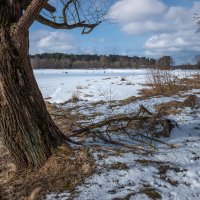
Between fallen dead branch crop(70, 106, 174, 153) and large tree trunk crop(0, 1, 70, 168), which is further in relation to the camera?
fallen dead branch crop(70, 106, 174, 153)

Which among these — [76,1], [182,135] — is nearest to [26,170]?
[182,135]

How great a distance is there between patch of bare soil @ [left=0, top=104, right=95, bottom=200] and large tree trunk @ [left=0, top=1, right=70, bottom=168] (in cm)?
14

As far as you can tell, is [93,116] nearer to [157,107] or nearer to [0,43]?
[157,107]

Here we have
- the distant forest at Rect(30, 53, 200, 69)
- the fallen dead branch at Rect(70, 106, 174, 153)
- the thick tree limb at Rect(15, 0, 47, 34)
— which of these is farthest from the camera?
the distant forest at Rect(30, 53, 200, 69)

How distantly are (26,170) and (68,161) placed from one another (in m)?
0.51

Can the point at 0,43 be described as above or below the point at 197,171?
above

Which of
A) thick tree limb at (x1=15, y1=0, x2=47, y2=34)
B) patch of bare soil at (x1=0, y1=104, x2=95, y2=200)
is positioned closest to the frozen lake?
patch of bare soil at (x1=0, y1=104, x2=95, y2=200)

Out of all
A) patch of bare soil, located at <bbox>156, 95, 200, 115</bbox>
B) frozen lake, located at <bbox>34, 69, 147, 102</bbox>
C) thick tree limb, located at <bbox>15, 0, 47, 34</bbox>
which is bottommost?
frozen lake, located at <bbox>34, 69, 147, 102</bbox>

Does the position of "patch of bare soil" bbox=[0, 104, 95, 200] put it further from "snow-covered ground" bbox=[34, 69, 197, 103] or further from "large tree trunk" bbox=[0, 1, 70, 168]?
"snow-covered ground" bbox=[34, 69, 197, 103]

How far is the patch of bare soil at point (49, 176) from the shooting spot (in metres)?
3.14

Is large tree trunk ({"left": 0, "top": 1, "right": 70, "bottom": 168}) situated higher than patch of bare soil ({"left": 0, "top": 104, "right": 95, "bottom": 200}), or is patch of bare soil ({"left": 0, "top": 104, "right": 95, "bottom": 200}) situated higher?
large tree trunk ({"left": 0, "top": 1, "right": 70, "bottom": 168})

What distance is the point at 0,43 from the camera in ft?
11.2

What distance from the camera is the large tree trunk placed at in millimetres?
3436

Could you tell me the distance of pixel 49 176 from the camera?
3.43 metres
